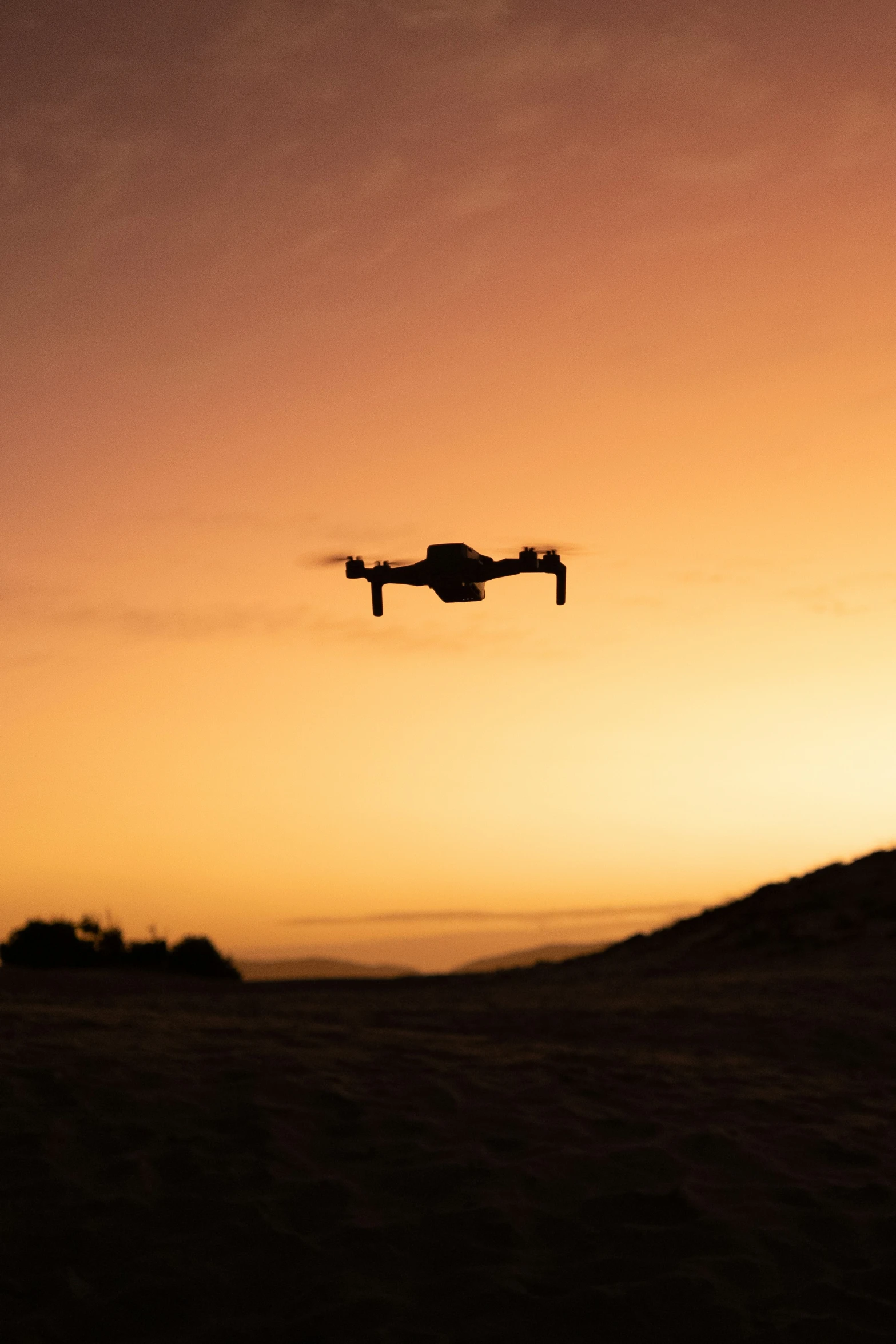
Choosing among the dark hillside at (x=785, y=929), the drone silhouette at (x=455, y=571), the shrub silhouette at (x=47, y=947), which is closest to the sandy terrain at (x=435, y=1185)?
the drone silhouette at (x=455, y=571)

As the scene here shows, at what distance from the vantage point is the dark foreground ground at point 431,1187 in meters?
7.33

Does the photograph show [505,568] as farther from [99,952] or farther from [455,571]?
[99,952]

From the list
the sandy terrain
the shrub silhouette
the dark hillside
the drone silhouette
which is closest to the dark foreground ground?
the sandy terrain

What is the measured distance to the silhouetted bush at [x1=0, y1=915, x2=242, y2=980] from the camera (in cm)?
2914

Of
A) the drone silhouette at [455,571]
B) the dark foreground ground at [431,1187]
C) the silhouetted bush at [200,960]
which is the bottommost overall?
the dark foreground ground at [431,1187]

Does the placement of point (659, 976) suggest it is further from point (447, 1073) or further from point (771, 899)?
point (447, 1073)

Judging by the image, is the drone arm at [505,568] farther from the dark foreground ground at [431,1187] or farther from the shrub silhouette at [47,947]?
the shrub silhouette at [47,947]

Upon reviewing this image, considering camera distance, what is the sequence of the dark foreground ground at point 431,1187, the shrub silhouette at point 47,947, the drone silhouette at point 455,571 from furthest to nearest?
the shrub silhouette at point 47,947 < the drone silhouette at point 455,571 < the dark foreground ground at point 431,1187

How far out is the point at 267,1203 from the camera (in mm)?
8391

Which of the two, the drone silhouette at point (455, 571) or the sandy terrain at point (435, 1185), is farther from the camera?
the drone silhouette at point (455, 571)

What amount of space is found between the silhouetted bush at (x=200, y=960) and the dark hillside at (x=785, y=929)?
316 inches

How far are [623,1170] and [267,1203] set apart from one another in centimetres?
246

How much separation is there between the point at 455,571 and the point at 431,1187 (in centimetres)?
431

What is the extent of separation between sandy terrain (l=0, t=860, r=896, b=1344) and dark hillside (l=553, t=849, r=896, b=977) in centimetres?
955
